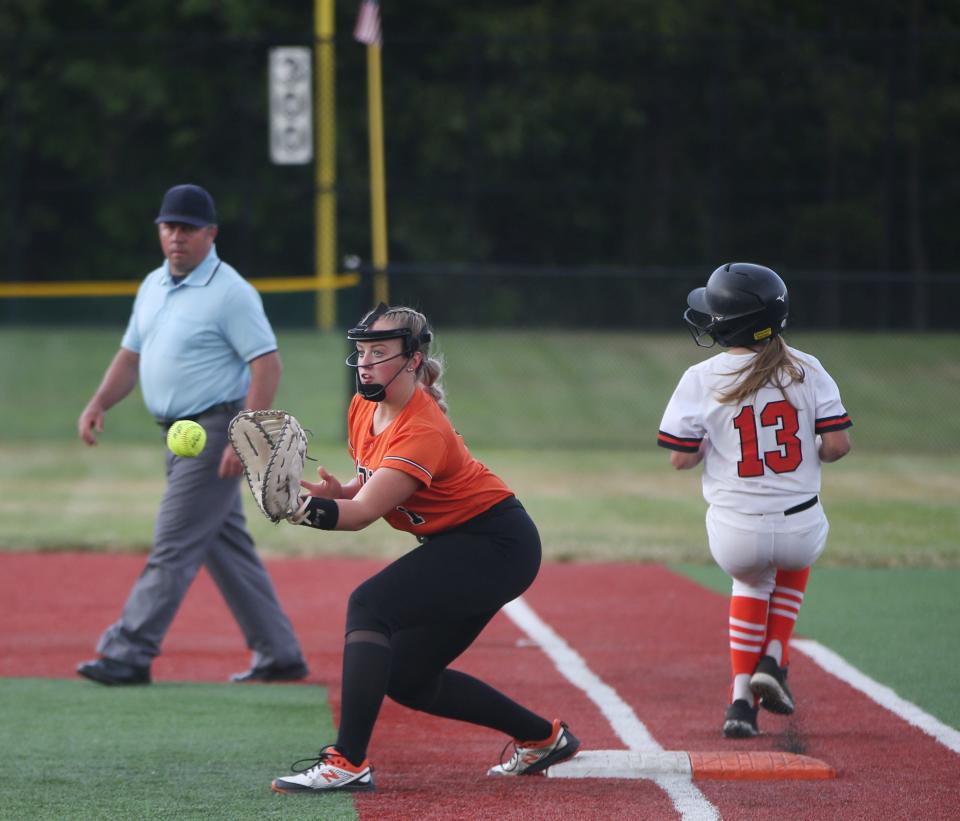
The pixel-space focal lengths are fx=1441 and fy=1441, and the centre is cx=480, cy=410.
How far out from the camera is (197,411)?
6582mm

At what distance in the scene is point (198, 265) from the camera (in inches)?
262

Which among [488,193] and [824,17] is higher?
[824,17]

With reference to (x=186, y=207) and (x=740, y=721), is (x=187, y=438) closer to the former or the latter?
(x=186, y=207)

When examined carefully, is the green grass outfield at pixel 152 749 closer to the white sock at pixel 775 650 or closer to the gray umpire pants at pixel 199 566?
the gray umpire pants at pixel 199 566

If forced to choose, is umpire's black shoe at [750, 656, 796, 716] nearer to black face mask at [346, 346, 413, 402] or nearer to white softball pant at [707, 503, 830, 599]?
white softball pant at [707, 503, 830, 599]

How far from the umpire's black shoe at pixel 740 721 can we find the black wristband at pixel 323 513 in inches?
78.7

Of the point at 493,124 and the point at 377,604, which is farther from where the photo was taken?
the point at 493,124

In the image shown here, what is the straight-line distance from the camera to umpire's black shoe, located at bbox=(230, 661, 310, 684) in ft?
21.9

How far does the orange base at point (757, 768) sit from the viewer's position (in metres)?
4.98

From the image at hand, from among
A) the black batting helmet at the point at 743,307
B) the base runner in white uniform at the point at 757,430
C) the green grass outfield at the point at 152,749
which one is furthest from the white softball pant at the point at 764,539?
the green grass outfield at the point at 152,749

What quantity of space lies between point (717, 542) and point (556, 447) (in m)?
10.6

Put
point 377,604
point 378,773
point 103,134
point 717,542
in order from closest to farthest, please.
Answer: point 377,604
point 378,773
point 717,542
point 103,134

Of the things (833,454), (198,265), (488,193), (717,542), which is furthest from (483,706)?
(488,193)

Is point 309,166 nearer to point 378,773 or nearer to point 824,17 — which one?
point 824,17
